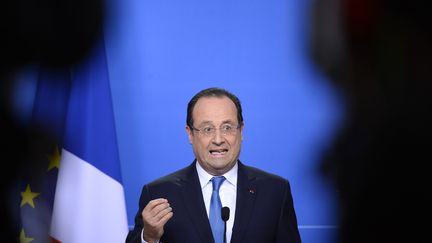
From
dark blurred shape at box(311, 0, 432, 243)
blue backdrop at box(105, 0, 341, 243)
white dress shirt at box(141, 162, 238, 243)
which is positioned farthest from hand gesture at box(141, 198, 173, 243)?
blue backdrop at box(105, 0, 341, 243)

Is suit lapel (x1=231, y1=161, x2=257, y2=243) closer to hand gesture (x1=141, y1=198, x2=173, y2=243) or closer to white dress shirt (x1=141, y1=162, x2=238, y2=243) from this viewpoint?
white dress shirt (x1=141, y1=162, x2=238, y2=243)

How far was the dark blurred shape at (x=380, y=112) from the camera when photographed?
2.74 m

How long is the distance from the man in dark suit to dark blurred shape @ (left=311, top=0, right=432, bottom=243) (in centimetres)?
47

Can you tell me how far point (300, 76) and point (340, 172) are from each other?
0.59 metres

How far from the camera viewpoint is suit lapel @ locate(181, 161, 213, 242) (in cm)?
235

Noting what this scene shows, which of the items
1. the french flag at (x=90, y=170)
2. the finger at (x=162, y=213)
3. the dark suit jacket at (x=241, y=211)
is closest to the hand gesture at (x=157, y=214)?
the finger at (x=162, y=213)

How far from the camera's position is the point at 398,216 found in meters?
2.82

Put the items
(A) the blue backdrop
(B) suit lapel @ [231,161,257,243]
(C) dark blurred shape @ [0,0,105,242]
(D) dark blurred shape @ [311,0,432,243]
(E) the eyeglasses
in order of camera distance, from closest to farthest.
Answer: (B) suit lapel @ [231,161,257,243] → (E) the eyeglasses → (D) dark blurred shape @ [311,0,432,243] → (C) dark blurred shape @ [0,0,105,242] → (A) the blue backdrop

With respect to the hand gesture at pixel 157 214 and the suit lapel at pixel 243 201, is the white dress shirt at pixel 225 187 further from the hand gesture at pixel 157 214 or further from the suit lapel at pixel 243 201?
the hand gesture at pixel 157 214

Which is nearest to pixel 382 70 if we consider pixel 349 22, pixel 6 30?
pixel 349 22

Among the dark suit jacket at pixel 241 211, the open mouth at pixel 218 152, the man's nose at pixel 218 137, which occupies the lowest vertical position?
the dark suit jacket at pixel 241 211

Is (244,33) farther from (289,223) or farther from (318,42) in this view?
(289,223)

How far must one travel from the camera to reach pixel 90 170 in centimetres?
295

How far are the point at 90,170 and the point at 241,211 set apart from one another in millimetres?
948
